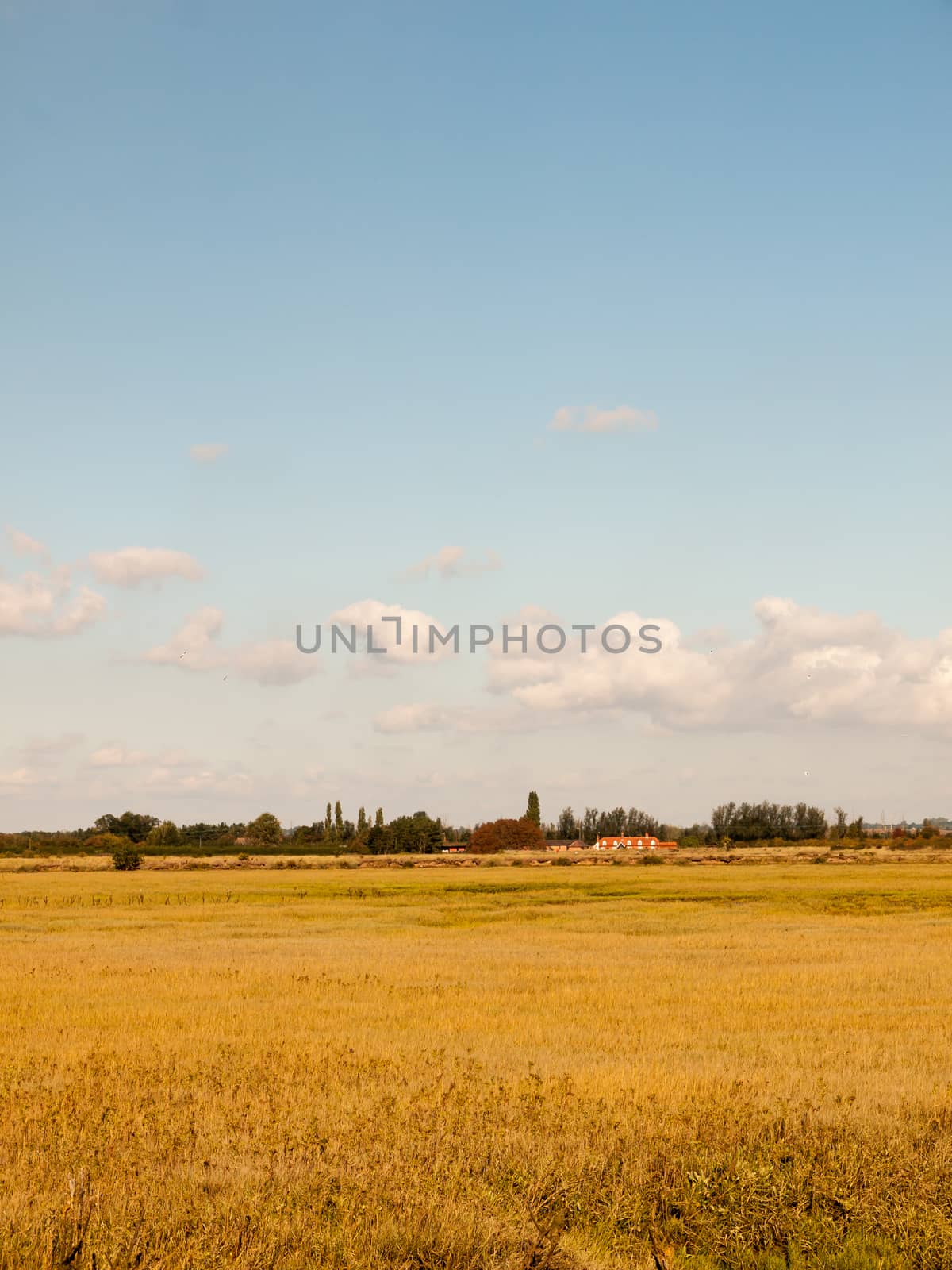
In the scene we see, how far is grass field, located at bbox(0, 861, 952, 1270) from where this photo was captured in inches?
334

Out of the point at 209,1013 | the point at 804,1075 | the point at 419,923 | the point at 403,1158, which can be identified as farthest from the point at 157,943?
the point at 403,1158

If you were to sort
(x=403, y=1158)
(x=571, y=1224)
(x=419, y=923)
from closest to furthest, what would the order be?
1. (x=571, y=1224)
2. (x=403, y=1158)
3. (x=419, y=923)

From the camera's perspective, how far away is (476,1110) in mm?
11750

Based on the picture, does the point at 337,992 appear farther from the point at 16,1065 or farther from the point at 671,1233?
the point at 671,1233

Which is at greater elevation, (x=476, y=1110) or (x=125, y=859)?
(x=476, y=1110)

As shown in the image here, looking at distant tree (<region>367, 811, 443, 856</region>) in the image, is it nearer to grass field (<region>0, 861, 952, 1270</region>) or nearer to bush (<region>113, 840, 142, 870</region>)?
bush (<region>113, 840, 142, 870</region>)

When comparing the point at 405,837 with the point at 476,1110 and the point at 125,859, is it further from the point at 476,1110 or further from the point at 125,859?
the point at 476,1110

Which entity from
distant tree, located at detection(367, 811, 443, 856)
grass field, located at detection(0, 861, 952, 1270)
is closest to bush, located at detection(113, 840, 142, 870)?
distant tree, located at detection(367, 811, 443, 856)

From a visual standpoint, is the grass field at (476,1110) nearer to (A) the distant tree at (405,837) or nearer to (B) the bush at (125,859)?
(B) the bush at (125,859)

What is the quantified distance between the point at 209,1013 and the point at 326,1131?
10.0 meters

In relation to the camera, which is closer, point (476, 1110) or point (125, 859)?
point (476, 1110)

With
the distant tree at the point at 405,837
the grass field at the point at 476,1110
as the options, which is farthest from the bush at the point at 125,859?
the grass field at the point at 476,1110

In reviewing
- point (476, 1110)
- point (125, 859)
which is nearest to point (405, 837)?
point (125, 859)

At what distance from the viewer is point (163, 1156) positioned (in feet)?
34.1
